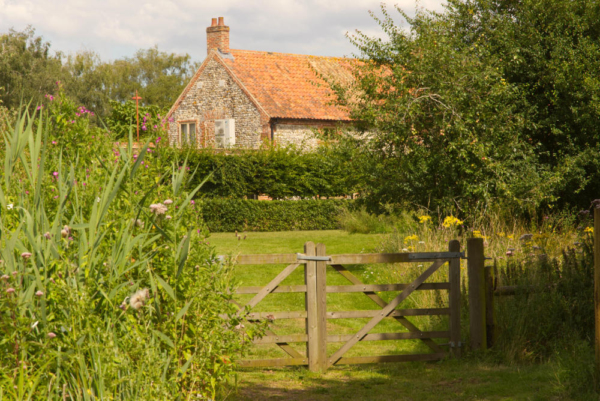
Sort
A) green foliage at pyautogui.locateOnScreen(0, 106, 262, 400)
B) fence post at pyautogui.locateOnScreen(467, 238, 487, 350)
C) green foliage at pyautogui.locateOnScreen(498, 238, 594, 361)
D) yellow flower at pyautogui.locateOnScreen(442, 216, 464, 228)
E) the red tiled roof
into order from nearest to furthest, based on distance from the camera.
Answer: green foliage at pyautogui.locateOnScreen(0, 106, 262, 400) < green foliage at pyautogui.locateOnScreen(498, 238, 594, 361) < fence post at pyautogui.locateOnScreen(467, 238, 487, 350) < yellow flower at pyautogui.locateOnScreen(442, 216, 464, 228) < the red tiled roof

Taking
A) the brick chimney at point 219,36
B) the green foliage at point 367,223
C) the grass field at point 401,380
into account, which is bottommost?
the grass field at point 401,380

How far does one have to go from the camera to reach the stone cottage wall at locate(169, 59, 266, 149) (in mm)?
27312

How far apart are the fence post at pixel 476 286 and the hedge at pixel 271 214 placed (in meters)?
13.6

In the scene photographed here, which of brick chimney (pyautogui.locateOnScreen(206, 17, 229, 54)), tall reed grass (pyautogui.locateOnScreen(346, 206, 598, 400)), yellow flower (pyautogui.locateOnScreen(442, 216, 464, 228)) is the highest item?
brick chimney (pyautogui.locateOnScreen(206, 17, 229, 54))

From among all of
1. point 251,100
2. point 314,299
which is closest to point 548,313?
point 314,299

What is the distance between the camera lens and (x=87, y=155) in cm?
506

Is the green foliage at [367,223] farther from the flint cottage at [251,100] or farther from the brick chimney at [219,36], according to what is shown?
the brick chimney at [219,36]

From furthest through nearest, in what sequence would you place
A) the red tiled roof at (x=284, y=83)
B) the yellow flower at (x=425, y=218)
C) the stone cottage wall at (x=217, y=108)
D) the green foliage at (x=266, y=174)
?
the stone cottage wall at (x=217, y=108) → the red tiled roof at (x=284, y=83) → the green foliage at (x=266, y=174) → the yellow flower at (x=425, y=218)

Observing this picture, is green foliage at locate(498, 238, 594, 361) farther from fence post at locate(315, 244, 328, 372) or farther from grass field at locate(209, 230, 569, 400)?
fence post at locate(315, 244, 328, 372)

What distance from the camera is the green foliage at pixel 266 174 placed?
21.0 m

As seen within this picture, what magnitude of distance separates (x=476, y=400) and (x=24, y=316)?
3.75 metres

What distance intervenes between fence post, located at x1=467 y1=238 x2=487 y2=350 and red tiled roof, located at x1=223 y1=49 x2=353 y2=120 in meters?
20.4

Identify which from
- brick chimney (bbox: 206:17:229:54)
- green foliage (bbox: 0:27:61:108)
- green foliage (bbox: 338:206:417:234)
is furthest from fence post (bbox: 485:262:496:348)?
green foliage (bbox: 0:27:61:108)

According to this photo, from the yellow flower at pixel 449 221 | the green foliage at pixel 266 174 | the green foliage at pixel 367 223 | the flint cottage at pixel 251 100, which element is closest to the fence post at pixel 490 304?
the yellow flower at pixel 449 221
